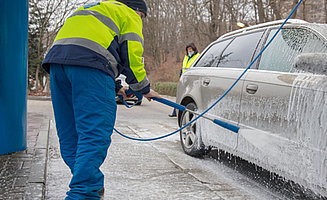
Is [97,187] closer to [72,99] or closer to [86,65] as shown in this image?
[72,99]

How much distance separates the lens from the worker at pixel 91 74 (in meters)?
2.29

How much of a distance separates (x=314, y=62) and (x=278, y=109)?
2.16 ft

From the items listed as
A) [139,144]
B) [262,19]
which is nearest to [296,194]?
[139,144]

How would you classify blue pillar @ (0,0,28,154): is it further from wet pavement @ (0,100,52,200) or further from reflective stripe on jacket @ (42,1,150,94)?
reflective stripe on jacket @ (42,1,150,94)

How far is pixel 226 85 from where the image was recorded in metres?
3.94

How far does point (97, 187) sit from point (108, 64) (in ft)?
2.71

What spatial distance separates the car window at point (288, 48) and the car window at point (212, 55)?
1.08 meters

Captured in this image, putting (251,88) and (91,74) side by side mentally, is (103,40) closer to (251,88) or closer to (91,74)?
(91,74)

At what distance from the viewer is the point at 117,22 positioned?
247 centimetres

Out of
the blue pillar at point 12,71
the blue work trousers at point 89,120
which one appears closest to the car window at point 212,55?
the blue pillar at point 12,71

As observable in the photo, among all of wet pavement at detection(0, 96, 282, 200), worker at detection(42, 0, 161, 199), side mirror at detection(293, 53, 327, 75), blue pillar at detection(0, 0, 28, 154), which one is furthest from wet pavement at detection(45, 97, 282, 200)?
side mirror at detection(293, 53, 327, 75)

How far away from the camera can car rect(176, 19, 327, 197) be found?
2.55 metres

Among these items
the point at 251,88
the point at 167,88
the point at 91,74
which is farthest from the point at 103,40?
the point at 167,88

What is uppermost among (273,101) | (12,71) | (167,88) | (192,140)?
(12,71)
